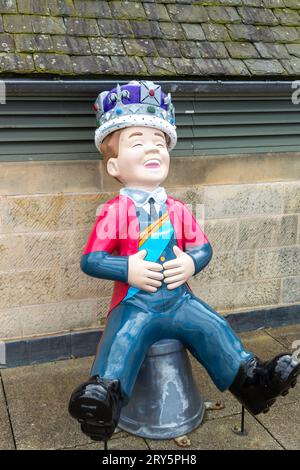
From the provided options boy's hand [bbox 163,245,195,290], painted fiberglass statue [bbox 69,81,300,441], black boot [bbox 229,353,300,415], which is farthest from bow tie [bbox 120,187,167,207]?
black boot [bbox 229,353,300,415]

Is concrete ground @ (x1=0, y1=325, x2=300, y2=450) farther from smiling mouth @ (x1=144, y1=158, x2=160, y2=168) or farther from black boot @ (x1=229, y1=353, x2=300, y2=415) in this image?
smiling mouth @ (x1=144, y1=158, x2=160, y2=168)

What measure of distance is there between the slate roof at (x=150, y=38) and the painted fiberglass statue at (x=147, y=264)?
0.68 meters

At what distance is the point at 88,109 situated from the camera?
12.6ft

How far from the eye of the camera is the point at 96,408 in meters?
2.67

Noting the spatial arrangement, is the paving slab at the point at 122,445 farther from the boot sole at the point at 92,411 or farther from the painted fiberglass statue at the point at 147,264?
the boot sole at the point at 92,411

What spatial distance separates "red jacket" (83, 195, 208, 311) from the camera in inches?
123

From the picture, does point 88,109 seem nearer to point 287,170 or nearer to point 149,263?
point 149,263

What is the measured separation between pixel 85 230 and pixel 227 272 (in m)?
1.32

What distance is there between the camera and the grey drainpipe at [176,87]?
3.55 m

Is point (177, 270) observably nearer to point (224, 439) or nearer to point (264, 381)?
point (264, 381)

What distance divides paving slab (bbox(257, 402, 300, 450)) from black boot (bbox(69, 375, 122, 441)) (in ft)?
3.77

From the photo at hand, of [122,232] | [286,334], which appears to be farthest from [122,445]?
[286,334]

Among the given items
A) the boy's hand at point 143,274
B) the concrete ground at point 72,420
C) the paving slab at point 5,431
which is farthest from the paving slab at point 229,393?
the paving slab at point 5,431

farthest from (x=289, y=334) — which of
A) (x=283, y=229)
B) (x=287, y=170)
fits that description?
(x=287, y=170)
